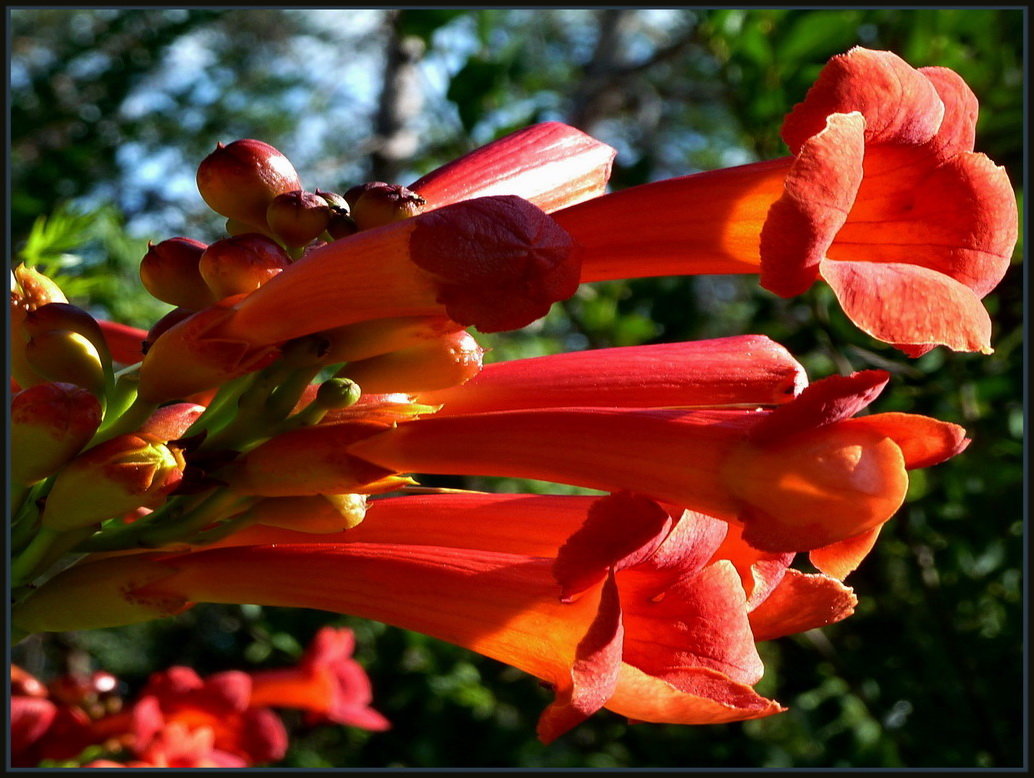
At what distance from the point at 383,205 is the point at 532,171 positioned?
214 millimetres

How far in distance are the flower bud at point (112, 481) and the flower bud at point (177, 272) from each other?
0.76ft

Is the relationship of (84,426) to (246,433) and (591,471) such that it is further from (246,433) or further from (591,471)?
(591,471)

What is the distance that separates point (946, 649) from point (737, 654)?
2.63 m

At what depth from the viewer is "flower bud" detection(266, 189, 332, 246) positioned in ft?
4.00

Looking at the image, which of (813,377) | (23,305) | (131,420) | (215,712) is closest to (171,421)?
(131,420)

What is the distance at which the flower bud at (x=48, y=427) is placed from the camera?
1101 millimetres

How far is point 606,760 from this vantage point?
12.8ft

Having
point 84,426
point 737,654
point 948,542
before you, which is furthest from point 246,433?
point 948,542

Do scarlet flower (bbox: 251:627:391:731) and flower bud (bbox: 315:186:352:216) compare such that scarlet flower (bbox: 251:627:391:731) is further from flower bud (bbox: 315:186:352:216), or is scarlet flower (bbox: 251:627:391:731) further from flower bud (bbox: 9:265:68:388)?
flower bud (bbox: 315:186:352:216)

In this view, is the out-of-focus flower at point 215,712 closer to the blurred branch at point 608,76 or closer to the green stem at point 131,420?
the green stem at point 131,420

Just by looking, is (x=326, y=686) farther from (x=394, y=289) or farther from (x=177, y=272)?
(x=394, y=289)

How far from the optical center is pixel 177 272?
1291 mm

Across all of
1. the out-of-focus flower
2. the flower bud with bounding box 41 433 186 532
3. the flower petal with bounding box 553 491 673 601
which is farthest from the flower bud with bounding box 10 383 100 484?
the out-of-focus flower

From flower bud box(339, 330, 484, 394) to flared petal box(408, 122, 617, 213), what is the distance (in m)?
0.16
